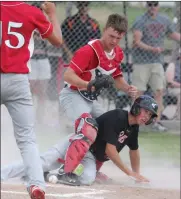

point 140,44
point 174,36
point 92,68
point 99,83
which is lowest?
point 99,83

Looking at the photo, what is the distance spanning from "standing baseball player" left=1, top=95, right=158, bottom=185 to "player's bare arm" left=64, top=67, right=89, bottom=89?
0.48m

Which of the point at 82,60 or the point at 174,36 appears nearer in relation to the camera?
the point at 82,60

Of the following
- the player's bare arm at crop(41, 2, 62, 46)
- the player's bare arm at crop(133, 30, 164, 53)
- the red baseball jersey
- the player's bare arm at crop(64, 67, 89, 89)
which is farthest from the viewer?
the player's bare arm at crop(133, 30, 164, 53)

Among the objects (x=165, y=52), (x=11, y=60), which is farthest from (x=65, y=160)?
(x=165, y=52)

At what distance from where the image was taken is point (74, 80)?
7.33 m

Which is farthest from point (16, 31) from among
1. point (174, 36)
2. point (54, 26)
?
point (174, 36)

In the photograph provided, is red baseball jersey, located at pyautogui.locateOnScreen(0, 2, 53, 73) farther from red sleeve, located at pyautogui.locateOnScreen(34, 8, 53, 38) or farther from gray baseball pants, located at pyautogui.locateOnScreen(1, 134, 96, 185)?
gray baseball pants, located at pyautogui.locateOnScreen(1, 134, 96, 185)

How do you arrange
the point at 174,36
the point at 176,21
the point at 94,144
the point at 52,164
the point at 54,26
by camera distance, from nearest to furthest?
the point at 54,26
the point at 94,144
the point at 52,164
the point at 174,36
the point at 176,21

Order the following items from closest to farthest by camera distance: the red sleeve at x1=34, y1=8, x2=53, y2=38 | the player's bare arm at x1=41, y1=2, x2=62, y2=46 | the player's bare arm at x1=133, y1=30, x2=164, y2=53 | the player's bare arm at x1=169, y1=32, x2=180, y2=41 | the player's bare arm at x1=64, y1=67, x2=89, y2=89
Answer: the red sleeve at x1=34, y1=8, x2=53, y2=38 < the player's bare arm at x1=41, y1=2, x2=62, y2=46 < the player's bare arm at x1=64, y1=67, x2=89, y2=89 < the player's bare arm at x1=133, y1=30, x2=164, y2=53 < the player's bare arm at x1=169, y1=32, x2=180, y2=41

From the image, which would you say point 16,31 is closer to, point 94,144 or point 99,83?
point 99,83

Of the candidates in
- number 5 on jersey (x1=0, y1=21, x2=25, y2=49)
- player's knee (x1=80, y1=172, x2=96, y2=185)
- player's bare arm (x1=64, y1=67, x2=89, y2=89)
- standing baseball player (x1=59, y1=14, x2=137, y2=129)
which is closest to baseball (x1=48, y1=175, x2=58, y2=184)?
player's knee (x1=80, y1=172, x2=96, y2=185)

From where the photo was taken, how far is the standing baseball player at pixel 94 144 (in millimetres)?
7598

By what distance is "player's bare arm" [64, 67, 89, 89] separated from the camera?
7.23 meters

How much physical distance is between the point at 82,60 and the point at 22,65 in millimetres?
1788
